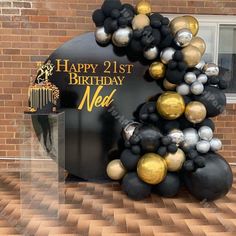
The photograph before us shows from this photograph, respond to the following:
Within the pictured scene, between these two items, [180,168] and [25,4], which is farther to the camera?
[25,4]

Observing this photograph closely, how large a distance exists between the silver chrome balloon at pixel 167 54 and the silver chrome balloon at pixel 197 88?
0.35 meters

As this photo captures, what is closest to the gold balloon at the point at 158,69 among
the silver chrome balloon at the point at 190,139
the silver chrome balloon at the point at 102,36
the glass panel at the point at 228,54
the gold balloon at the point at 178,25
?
the gold balloon at the point at 178,25

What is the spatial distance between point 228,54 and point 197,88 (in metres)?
1.55

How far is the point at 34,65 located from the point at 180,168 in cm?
223

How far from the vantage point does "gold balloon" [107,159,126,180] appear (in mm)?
3717

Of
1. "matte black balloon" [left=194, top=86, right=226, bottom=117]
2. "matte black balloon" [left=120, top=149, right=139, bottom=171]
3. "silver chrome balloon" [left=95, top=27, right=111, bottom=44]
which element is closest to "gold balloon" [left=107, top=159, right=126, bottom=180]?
"matte black balloon" [left=120, top=149, right=139, bottom=171]

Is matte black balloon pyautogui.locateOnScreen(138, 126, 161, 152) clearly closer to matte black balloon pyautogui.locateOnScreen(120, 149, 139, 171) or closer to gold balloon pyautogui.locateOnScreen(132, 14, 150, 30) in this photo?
matte black balloon pyautogui.locateOnScreen(120, 149, 139, 171)

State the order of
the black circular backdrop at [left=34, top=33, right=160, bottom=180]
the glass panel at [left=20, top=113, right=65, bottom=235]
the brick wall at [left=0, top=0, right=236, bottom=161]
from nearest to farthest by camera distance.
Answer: the glass panel at [left=20, top=113, right=65, bottom=235] < the black circular backdrop at [left=34, top=33, right=160, bottom=180] < the brick wall at [left=0, top=0, right=236, bottom=161]

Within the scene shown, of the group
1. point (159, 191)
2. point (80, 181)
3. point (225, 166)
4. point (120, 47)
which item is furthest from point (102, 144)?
point (225, 166)

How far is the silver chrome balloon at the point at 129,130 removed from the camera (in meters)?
3.64

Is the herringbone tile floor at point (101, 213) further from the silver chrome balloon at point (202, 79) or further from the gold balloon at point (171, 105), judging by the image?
the silver chrome balloon at point (202, 79)

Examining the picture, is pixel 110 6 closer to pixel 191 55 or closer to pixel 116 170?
pixel 191 55

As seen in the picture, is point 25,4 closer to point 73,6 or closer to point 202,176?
point 73,6

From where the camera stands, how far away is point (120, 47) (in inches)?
152
